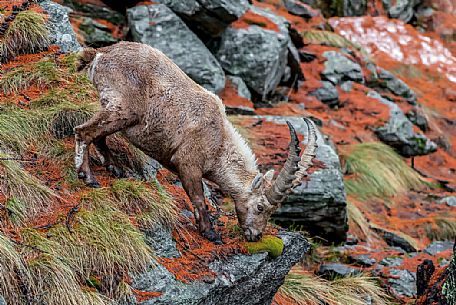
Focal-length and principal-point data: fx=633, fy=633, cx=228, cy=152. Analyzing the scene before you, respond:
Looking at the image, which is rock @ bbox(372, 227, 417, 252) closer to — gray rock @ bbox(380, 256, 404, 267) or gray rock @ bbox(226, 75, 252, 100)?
gray rock @ bbox(380, 256, 404, 267)

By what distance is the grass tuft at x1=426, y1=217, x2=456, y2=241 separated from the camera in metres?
13.5

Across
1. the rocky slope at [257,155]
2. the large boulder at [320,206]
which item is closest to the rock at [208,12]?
the rocky slope at [257,155]

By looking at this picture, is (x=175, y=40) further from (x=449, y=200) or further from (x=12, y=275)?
(x=12, y=275)

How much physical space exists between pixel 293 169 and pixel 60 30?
5060 millimetres

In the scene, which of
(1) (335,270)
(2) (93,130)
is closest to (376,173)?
(1) (335,270)

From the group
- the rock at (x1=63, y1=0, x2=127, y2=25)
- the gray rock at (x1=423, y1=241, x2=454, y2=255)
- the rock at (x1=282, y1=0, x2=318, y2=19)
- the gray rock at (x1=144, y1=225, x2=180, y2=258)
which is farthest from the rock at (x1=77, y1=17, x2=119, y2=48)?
the rock at (x1=282, y1=0, x2=318, y2=19)

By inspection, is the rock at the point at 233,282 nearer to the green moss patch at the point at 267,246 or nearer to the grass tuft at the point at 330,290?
the green moss patch at the point at 267,246

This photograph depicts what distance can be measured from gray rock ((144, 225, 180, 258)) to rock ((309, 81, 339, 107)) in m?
11.6

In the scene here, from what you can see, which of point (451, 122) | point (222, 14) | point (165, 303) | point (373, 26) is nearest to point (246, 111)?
point (222, 14)

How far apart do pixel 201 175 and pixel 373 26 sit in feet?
65.2

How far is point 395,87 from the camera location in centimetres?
2025

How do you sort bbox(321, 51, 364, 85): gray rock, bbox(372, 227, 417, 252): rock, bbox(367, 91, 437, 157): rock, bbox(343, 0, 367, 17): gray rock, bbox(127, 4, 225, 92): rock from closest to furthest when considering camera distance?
bbox(372, 227, 417, 252): rock, bbox(127, 4, 225, 92): rock, bbox(367, 91, 437, 157): rock, bbox(321, 51, 364, 85): gray rock, bbox(343, 0, 367, 17): gray rock

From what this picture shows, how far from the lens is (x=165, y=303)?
6055 millimetres

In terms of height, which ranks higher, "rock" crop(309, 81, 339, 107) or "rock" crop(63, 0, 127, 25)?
"rock" crop(63, 0, 127, 25)
